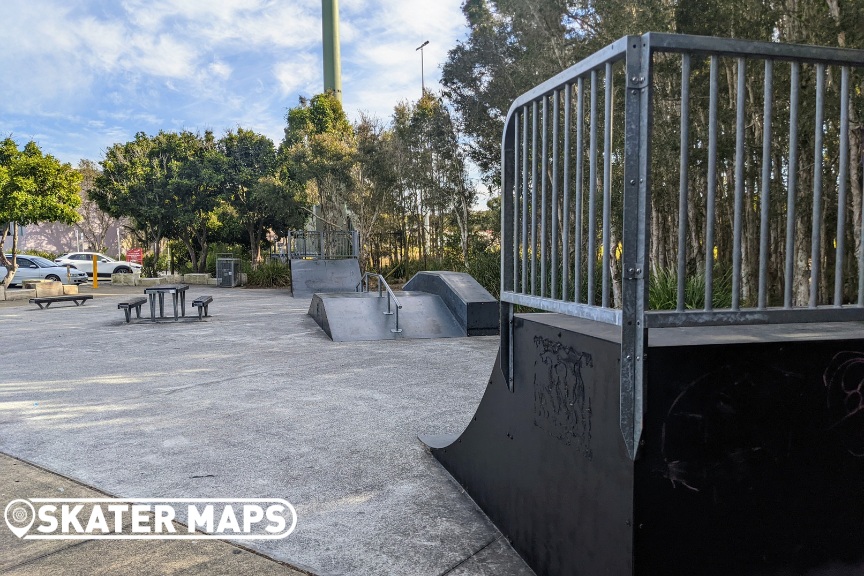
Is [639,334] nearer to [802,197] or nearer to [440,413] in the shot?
[440,413]

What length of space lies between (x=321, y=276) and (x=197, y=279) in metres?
10.5

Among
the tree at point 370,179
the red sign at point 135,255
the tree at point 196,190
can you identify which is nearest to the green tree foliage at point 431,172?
the tree at point 370,179

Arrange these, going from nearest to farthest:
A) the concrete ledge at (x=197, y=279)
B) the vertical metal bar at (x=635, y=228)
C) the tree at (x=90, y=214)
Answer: the vertical metal bar at (x=635, y=228) → the concrete ledge at (x=197, y=279) → the tree at (x=90, y=214)

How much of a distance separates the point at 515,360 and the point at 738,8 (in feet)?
21.8

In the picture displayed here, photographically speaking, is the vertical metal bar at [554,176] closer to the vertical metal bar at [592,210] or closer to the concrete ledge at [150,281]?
the vertical metal bar at [592,210]

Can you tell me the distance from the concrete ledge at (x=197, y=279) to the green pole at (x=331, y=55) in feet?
46.9

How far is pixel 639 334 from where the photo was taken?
2059 millimetres

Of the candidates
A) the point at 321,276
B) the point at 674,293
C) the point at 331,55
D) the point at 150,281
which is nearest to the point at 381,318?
the point at 674,293

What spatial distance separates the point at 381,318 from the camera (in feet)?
36.6

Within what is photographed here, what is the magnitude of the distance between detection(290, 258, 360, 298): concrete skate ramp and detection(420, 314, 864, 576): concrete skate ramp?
18.4 meters

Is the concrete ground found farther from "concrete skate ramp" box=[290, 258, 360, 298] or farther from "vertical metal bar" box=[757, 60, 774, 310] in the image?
"concrete skate ramp" box=[290, 258, 360, 298]

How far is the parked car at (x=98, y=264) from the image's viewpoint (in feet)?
99.2

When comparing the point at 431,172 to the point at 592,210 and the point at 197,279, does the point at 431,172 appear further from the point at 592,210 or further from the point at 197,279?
the point at 592,210

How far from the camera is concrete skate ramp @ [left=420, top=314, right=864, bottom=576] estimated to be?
212 centimetres
